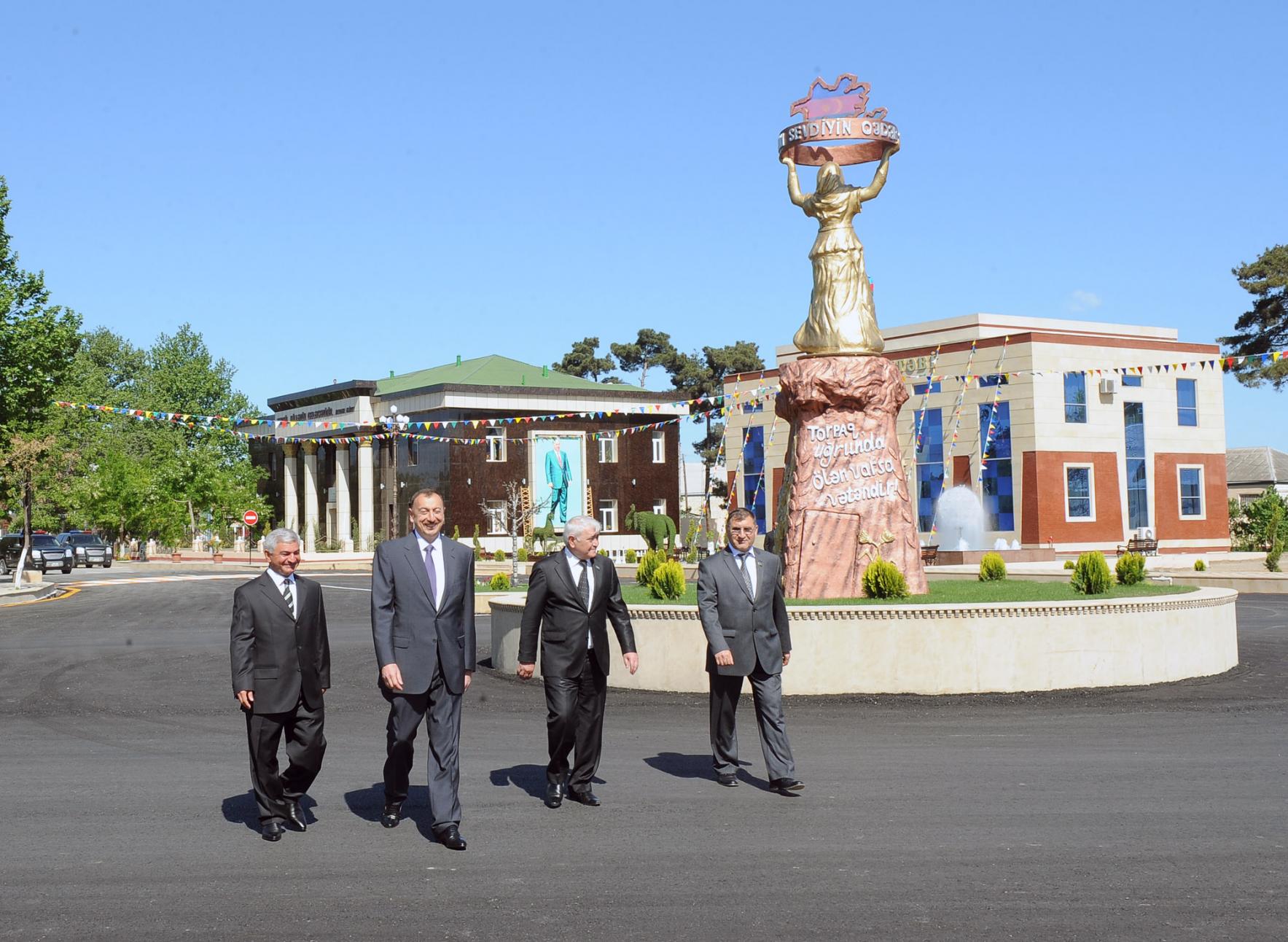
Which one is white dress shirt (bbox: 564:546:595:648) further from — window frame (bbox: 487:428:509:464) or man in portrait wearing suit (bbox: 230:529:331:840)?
window frame (bbox: 487:428:509:464)

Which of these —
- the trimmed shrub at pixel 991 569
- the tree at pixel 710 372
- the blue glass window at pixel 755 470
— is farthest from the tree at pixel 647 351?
the trimmed shrub at pixel 991 569

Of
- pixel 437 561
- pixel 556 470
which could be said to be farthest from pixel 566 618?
pixel 556 470

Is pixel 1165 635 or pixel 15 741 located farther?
pixel 1165 635

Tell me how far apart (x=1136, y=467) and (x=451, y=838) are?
168 ft

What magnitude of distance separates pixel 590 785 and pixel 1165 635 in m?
8.42

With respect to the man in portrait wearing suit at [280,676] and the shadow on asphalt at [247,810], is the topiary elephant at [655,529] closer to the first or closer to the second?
the shadow on asphalt at [247,810]

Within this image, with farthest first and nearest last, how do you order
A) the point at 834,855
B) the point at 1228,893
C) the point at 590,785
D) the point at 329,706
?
the point at 329,706, the point at 590,785, the point at 834,855, the point at 1228,893

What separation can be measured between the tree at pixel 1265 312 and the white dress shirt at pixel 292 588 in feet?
154

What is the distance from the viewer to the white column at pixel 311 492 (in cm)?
7781

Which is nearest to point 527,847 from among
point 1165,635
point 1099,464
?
point 1165,635

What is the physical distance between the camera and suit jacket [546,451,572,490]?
2788 inches

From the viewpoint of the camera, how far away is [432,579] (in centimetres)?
746

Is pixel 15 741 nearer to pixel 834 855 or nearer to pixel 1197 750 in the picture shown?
pixel 834 855

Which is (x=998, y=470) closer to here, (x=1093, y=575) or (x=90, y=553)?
(x=1093, y=575)
